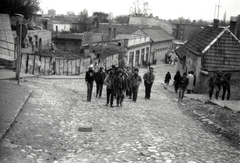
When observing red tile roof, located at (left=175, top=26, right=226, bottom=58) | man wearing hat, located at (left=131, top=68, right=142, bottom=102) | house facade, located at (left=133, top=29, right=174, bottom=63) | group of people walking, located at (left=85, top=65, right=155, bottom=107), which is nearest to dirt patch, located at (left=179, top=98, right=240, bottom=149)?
man wearing hat, located at (left=131, top=68, right=142, bottom=102)

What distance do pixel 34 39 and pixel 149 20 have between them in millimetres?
45651

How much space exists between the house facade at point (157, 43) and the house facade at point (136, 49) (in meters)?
2.38

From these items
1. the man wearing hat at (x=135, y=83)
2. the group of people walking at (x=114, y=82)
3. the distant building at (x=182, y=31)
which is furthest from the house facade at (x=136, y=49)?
the distant building at (x=182, y=31)

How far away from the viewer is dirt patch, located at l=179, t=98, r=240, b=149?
9.70m

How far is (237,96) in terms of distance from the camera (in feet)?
65.5

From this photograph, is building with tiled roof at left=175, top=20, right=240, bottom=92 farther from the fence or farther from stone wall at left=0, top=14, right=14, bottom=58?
stone wall at left=0, top=14, right=14, bottom=58

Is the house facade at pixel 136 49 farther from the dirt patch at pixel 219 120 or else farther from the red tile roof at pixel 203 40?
the dirt patch at pixel 219 120

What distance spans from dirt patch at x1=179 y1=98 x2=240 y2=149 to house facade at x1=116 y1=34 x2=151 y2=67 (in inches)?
1164

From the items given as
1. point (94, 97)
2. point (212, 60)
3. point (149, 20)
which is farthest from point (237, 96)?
point (149, 20)

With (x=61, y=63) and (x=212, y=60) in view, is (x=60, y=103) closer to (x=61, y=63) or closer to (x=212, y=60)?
(x=212, y=60)

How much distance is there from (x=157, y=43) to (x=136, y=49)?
12230 mm

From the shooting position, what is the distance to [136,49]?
48.2 metres

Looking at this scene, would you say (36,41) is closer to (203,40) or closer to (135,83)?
(203,40)

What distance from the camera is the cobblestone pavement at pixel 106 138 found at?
7.27m
